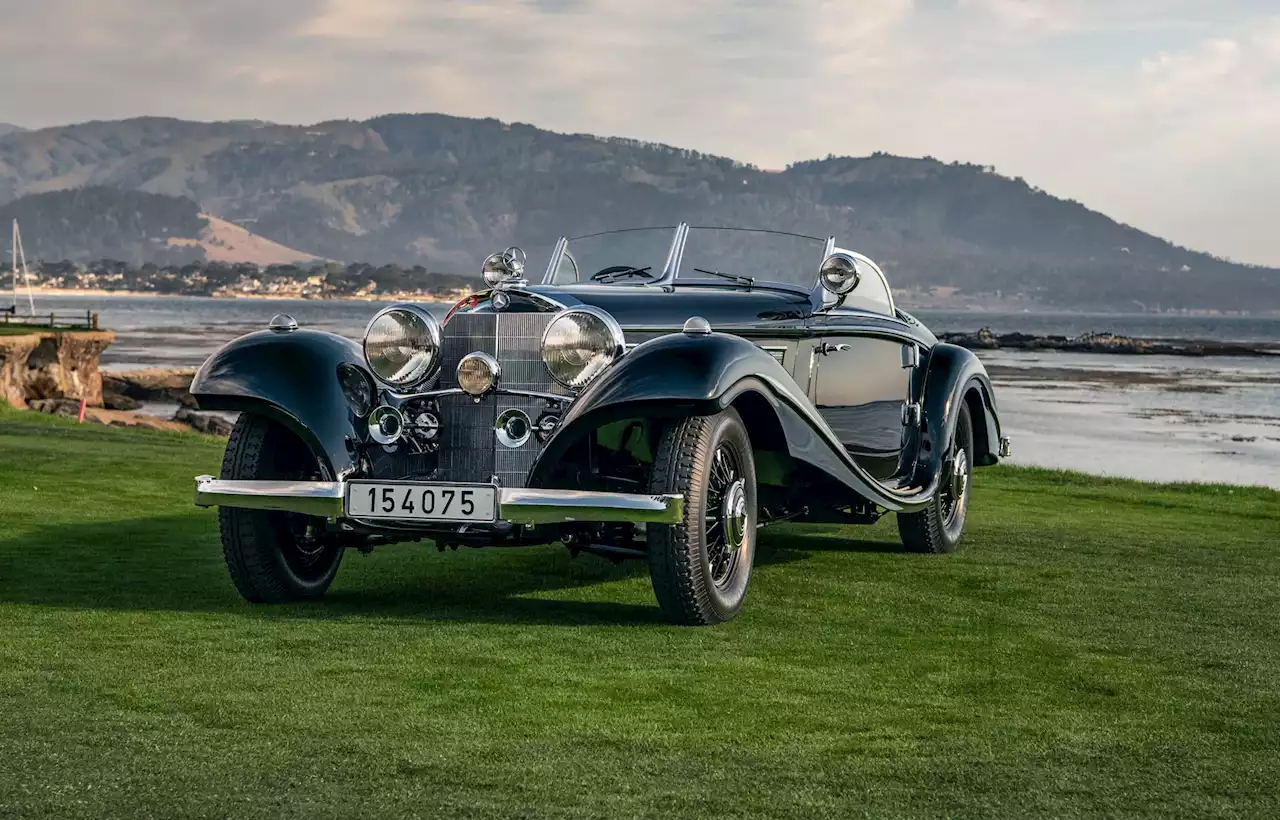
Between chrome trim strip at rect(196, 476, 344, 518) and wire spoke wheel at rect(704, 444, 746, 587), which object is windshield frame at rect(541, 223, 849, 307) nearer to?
wire spoke wheel at rect(704, 444, 746, 587)

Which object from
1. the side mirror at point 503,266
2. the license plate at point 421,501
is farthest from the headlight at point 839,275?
the license plate at point 421,501

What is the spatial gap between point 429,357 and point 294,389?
2.35ft

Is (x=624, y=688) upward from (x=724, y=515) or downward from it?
downward

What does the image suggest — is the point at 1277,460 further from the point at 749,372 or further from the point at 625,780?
the point at 625,780

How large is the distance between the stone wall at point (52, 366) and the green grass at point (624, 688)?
40920 millimetres

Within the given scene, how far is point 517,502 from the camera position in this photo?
7148 millimetres

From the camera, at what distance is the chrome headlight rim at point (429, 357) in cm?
796

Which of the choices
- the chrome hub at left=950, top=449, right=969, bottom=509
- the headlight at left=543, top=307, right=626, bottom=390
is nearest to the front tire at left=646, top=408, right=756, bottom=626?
the headlight at left=543, top=307, right=626, bottom=390

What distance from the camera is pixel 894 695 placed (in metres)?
5.93

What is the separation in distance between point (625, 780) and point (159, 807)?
1382mm

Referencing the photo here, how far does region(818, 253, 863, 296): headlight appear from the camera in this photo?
959cm

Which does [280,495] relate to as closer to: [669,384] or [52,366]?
[669,384]

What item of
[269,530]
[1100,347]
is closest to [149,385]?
[269,530]

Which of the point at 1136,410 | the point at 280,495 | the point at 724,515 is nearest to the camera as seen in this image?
the point at 280,495
